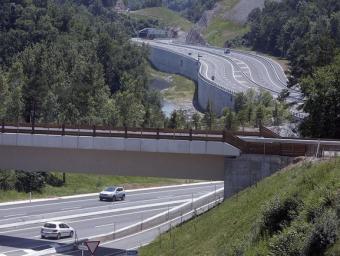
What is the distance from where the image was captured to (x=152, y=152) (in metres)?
38.0

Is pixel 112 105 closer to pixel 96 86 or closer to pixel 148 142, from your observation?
pixel 96 86

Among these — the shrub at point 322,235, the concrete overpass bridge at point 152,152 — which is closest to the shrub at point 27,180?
the concrete overpass bridge at point 152,152

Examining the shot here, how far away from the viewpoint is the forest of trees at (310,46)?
41.2m

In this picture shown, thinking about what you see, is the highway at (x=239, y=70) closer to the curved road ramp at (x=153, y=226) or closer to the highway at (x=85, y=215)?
the highway at (x=85, y=215)

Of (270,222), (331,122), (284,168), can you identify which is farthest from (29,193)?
(270,222)

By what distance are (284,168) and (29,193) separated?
3364 cm

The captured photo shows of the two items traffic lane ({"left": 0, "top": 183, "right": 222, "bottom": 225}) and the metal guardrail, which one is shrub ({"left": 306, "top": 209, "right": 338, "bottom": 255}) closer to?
the metal guardrail

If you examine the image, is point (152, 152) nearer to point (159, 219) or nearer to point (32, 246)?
point (32, 246)

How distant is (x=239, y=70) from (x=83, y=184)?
7633 cm

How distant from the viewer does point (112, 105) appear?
268 feet

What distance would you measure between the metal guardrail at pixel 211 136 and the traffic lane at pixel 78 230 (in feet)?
19.1

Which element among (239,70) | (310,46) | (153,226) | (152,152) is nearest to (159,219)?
(153,226)

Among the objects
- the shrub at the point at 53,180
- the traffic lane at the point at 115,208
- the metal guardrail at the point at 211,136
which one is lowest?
the traffic lane at the point at 115,208

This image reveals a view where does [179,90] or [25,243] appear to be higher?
[179,90]
